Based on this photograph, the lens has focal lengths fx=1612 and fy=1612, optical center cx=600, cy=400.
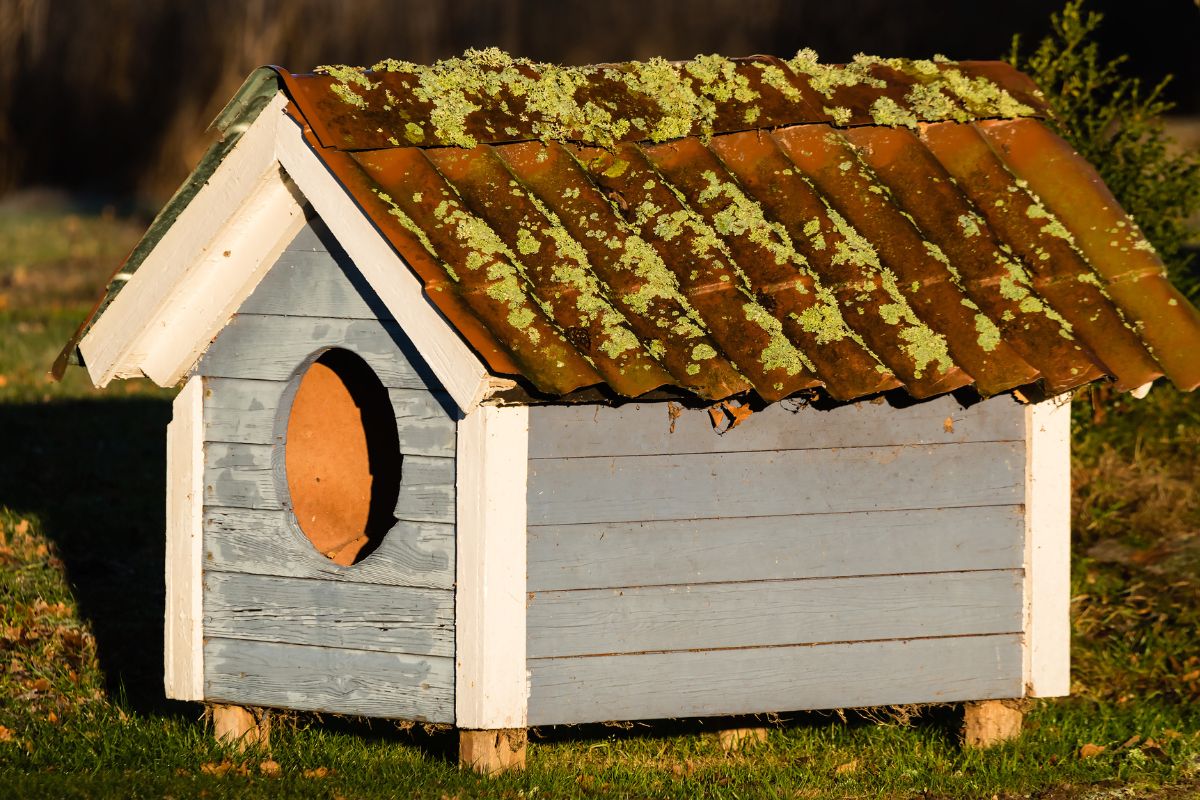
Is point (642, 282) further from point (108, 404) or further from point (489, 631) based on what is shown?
point (108, 404)

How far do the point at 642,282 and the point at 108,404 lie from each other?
8147mm

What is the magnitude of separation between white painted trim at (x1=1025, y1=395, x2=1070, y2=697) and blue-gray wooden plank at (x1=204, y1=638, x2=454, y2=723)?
2.02 metres

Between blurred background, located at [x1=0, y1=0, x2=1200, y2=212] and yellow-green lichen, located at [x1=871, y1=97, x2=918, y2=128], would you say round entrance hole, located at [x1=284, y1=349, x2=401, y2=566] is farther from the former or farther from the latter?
blurred background, located at [x1=0, y1=0, x2=1200, y2=212]

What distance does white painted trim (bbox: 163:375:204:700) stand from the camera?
5.47 m

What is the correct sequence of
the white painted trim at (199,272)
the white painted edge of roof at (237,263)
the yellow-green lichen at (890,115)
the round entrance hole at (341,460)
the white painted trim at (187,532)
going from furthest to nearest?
1. the round entrance hole at (341,460)
2. the yellow-green lichen at (890,115)
3. the white painted trim at (187,532)
4. the white painted trim at (199,272)
5. the white painted edge of roof at (237,263)

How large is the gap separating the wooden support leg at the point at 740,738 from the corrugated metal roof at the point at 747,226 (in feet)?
6.50

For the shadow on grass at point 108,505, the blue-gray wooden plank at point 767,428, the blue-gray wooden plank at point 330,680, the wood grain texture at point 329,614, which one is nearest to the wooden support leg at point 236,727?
the blue-gray wooden plank at point 330,680

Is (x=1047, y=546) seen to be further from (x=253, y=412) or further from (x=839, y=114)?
(x=253, y=412)

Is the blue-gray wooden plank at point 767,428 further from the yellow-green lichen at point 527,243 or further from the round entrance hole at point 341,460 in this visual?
the round entrance hole at point 341,460

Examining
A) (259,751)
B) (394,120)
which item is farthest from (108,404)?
(394,120)

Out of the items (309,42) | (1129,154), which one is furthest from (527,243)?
(309,42)

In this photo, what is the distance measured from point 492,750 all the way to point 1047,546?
2010 millimetres

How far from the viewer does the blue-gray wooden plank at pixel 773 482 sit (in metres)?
5.07

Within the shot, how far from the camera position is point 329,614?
5312 mm
